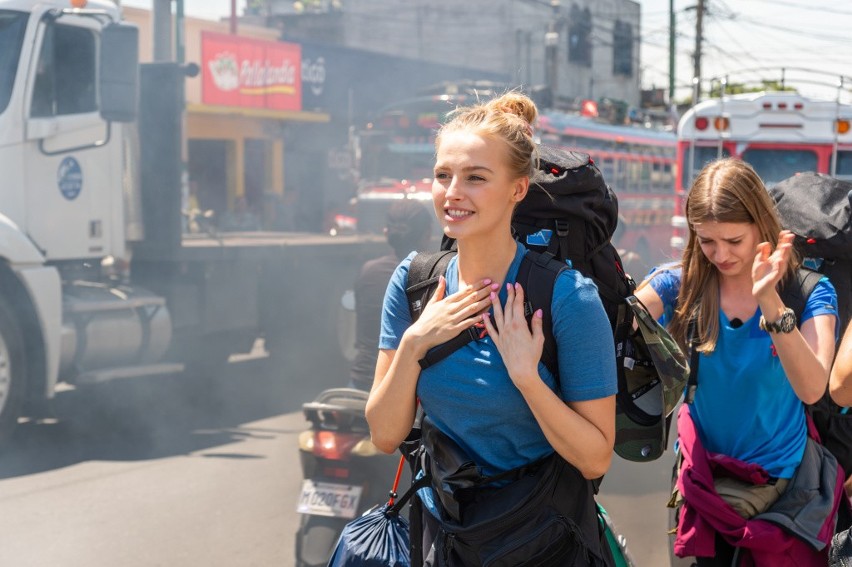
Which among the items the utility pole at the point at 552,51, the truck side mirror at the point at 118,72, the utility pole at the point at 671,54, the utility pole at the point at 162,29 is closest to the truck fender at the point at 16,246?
the truck side mirror at the point at 118,72

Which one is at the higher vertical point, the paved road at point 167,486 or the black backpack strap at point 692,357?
the black backpack strap at point 692,357

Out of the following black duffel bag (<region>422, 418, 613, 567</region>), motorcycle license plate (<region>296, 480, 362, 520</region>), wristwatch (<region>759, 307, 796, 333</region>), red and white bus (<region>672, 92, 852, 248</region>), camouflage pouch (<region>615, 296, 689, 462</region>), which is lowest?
motorcycle license plate (<region>296, 480, 362, 520</region>)

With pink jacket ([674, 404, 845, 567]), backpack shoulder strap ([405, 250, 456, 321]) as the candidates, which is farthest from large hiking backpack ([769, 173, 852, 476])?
backpack shoulder strap ([405, 250, 456, 321])

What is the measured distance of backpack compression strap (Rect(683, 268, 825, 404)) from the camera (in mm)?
3064

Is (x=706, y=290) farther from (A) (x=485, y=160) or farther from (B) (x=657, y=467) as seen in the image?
(B) (x=657, y=467)

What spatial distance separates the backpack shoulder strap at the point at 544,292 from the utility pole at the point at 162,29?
8.58 m

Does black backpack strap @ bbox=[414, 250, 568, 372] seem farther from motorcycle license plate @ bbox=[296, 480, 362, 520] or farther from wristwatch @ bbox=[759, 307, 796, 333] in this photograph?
motorcycle license plate @ bbox=[296, 480, 362, 520]

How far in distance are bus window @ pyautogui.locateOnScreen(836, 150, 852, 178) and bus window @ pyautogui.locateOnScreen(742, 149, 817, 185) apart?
0.26m

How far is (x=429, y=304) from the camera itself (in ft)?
8.11

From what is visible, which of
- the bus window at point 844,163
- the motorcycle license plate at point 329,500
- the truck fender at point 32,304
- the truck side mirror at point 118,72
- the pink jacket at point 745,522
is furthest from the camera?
the bus window at point 844,163

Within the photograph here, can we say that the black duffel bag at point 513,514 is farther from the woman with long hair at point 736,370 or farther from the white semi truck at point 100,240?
the white semi truck at point 100,240

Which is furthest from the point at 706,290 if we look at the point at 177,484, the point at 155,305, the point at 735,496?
the point at 155,305

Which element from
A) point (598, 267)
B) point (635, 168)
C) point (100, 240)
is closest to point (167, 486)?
point (100, 240)

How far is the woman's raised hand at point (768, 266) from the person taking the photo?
2830 millimetres
